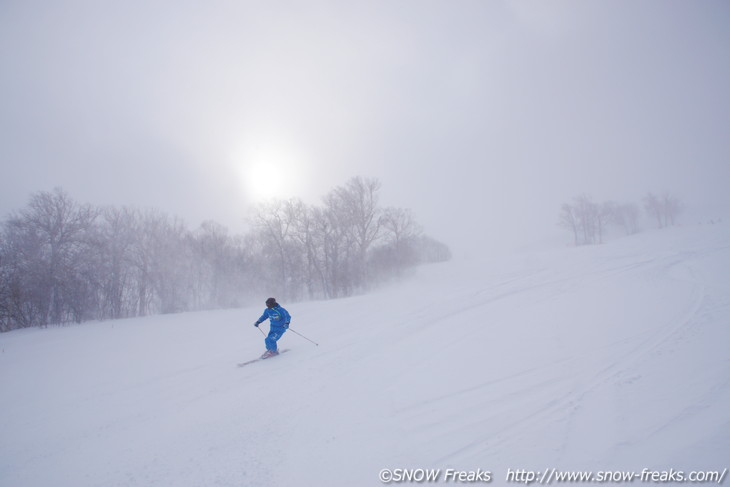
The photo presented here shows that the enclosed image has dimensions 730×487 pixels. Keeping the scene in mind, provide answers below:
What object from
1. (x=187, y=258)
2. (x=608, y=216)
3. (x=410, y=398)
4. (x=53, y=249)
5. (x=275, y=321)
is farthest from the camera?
(x=608, y=216)

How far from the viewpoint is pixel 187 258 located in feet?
108

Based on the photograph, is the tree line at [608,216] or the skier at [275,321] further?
the tree line at [608,216]

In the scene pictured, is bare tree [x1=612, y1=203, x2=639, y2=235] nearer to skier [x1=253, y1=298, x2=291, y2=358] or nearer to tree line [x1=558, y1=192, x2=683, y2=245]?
tree line [x1=558, y1=192, x2=683, y2=245]

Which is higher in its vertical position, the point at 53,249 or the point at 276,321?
the point at 53,249

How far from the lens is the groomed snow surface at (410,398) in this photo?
10.9 feet

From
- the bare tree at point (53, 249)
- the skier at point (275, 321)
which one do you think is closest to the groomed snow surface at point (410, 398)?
the skier at point (275, 321)

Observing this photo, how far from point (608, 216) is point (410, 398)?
2817 inches

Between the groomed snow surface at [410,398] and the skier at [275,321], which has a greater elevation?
the skier at [275,321]

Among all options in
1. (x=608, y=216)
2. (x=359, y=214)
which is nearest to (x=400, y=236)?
(x=359, y=214)

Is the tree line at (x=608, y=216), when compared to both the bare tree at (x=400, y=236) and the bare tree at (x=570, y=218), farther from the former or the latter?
the bare tree at (x=400, y=236)

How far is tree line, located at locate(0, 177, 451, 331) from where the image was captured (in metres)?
20.3

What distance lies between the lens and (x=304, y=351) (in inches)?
320

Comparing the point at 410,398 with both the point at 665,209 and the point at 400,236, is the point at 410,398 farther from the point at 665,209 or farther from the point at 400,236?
the point at 665,209

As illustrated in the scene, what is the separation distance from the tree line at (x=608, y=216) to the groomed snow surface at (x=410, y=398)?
2113 inches
